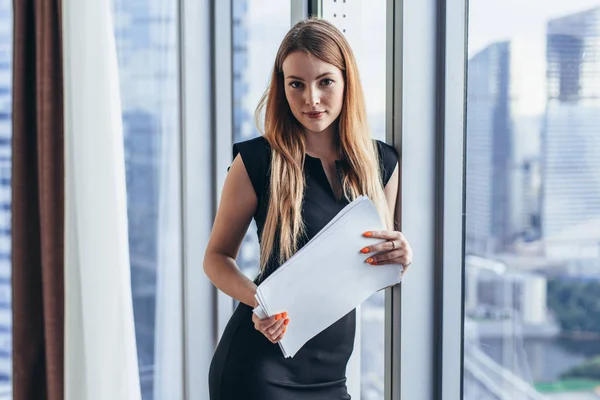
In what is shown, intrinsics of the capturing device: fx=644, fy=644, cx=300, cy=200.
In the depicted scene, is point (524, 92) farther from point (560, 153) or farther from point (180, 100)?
point (180, 100)

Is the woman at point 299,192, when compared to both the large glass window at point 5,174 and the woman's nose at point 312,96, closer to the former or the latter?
the woman's nose at point 312,96

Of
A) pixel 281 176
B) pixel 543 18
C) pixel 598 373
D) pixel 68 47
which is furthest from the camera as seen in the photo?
pixel 68 47

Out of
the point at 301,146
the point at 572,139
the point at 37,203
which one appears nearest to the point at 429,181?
the point at 301,146

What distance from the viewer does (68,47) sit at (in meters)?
1.82

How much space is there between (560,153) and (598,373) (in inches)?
12.6

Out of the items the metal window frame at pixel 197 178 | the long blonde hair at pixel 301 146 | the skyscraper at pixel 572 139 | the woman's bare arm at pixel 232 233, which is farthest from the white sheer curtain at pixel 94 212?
the skyscraper at pixel 572 139

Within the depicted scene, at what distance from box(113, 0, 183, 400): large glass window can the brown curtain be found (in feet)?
1.33

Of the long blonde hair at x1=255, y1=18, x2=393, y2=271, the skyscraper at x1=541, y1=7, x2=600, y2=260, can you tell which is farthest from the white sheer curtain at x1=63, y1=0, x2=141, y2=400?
the skyscraper at x1=541, y1=7, x2=600, y2=260

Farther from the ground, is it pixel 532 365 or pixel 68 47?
pixel 68 47

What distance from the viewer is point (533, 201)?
1.02 m

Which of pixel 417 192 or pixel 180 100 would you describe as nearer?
pixel 417 192

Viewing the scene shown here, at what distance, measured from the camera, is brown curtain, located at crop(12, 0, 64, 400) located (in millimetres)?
1920

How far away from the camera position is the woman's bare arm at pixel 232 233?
125 cm

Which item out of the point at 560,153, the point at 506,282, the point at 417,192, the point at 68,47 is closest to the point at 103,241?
the point at 68,47
